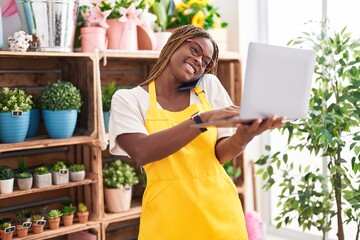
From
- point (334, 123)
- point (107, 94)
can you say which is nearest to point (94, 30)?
point (107, 94)

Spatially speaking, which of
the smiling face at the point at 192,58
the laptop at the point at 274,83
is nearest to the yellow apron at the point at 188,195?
the smiling face at the point at 192,58

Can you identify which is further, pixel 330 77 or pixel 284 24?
pixel 284 24

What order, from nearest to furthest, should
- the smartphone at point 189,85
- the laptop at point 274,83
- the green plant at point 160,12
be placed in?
the laptop at point 274,83
the smartphone at point 189,85
the green plant at point 160,12

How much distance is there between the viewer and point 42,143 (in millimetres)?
2160

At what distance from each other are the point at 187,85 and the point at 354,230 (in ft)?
5.73

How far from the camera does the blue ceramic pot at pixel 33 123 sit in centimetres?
228

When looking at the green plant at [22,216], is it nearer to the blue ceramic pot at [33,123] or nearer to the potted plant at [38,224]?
the potted plant at [38,224]

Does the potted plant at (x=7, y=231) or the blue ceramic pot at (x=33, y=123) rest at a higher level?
the blue ceramic pot at (x=33, y=123)

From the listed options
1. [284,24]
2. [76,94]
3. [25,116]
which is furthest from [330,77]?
[25,116]

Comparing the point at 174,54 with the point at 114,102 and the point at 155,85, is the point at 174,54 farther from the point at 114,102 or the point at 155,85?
the point at 114,102

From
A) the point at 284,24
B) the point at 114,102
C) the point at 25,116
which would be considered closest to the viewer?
the point at 114,102

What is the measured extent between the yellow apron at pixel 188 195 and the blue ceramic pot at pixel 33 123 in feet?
3.40

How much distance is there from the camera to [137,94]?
1.45 m

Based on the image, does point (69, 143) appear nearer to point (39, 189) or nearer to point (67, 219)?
point (39, 189)
